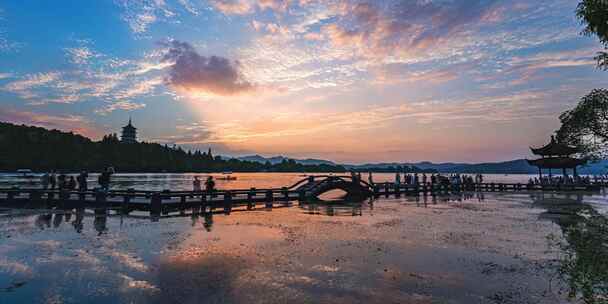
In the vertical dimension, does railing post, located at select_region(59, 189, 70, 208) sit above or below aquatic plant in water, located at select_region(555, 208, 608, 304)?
above

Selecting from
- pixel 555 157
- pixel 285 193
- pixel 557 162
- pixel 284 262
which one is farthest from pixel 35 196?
pixel 555 157

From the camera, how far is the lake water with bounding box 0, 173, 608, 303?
236 inches

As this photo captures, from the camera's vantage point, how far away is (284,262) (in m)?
8.25

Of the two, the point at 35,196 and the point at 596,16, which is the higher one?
the point at 596,16

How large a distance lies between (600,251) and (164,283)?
12.1 metres

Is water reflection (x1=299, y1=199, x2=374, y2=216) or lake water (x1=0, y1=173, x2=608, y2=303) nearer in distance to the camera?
lake water (x1=0, y1=173, x2=608, y2=303)

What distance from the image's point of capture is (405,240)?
442 inches

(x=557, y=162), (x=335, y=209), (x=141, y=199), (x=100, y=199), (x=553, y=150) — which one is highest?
(x=553, y=150)

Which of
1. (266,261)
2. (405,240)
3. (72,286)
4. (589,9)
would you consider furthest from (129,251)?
(589,9)

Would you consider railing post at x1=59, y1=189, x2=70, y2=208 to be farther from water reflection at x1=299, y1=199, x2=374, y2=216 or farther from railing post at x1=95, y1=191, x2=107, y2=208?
water reflection at x1=299, y1=199, x2=374, y2=216

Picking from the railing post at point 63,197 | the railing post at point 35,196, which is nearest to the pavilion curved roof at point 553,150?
the railing post at point 63,197

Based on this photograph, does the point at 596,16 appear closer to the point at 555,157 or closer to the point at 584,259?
the point at 584,259

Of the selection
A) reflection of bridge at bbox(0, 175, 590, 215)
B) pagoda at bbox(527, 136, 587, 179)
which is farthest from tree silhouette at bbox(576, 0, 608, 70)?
pagoda at bbox(527, 136, 587, 179)

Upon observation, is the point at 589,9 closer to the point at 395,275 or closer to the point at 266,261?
the point at 395,275
